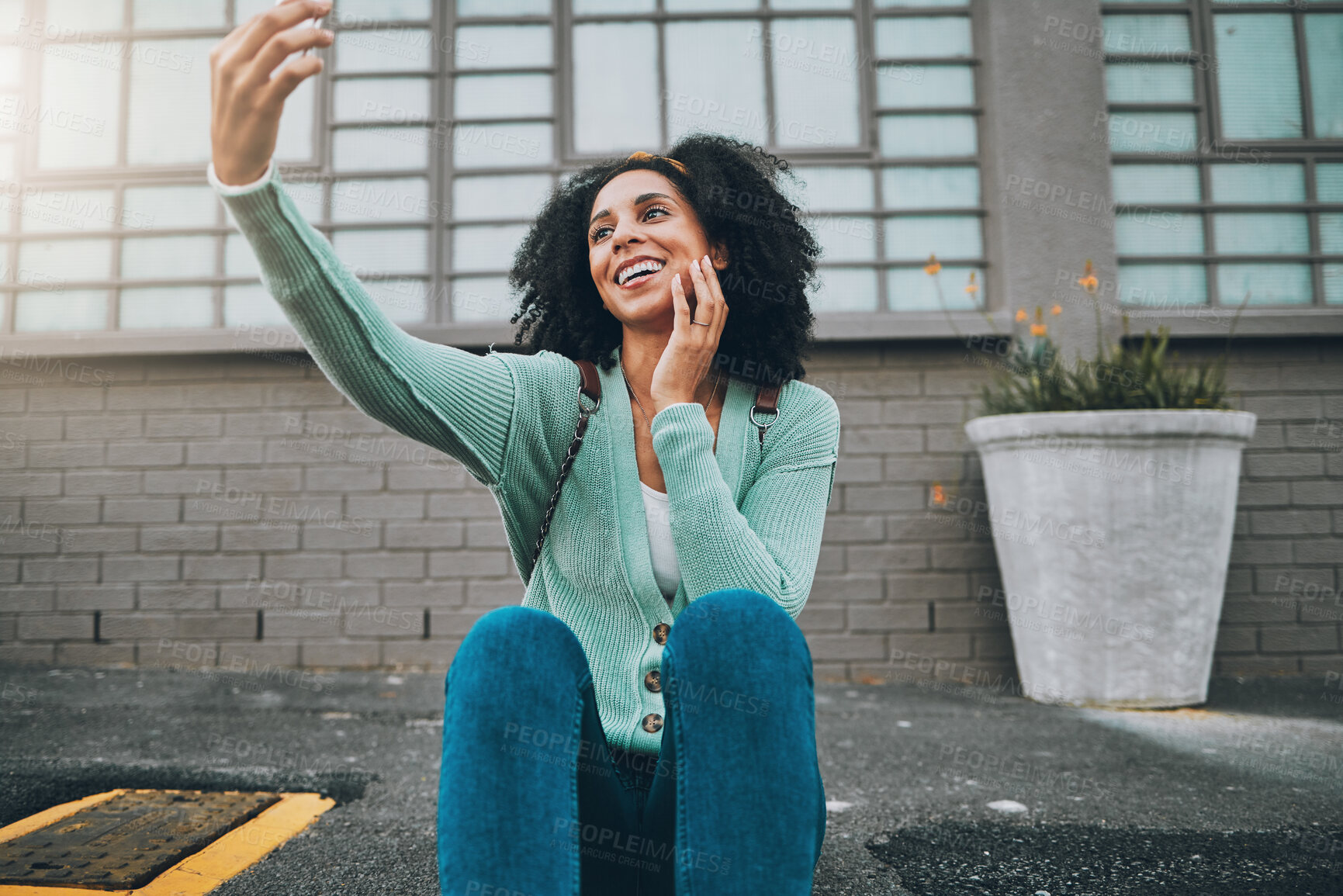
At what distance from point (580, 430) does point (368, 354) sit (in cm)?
44

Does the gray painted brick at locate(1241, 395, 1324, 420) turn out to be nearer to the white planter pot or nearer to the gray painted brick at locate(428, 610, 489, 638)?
the white planter pot

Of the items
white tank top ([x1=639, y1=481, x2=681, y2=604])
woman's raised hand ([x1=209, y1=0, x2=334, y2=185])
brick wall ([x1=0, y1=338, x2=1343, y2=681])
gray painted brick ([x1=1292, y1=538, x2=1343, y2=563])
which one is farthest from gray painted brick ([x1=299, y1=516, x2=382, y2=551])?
gray painted brick ([x1=1292, y1=538, x2=1343, y2=563])

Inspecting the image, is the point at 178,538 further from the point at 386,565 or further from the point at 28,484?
the point at 386,565

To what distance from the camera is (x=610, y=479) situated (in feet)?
4.95

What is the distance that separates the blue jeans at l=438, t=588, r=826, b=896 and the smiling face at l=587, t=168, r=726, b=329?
64cm

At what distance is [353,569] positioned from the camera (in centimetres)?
406

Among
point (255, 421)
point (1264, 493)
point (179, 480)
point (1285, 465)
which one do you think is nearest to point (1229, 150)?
point (1285, 465)

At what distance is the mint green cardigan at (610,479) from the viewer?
1286 millimetres

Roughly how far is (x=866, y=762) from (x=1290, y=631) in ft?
8.65

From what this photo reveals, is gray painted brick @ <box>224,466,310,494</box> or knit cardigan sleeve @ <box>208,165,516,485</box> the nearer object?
knit cardigan sleeve @ <box>208,165,516,485</box>

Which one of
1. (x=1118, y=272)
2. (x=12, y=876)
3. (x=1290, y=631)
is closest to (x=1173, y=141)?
(x=1118, y=272)

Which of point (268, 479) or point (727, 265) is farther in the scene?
point (268, 479)

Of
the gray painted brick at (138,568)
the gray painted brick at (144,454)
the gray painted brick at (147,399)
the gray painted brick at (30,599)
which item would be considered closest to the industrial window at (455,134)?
the gray painted brick at (147,399)

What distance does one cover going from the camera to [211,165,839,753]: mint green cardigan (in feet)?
4.22
